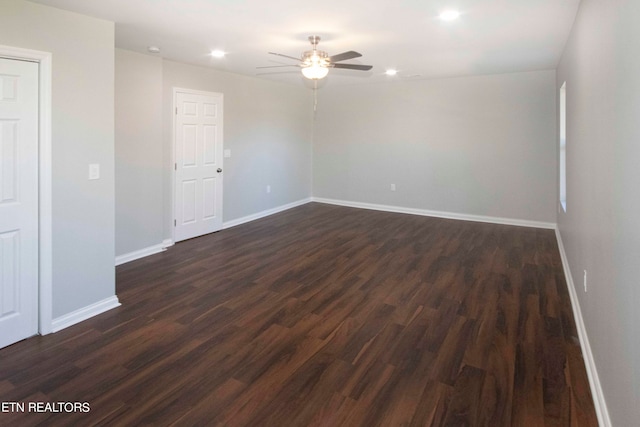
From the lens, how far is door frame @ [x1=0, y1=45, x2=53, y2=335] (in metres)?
2.87

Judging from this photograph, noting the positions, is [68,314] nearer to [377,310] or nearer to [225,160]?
[377,310]

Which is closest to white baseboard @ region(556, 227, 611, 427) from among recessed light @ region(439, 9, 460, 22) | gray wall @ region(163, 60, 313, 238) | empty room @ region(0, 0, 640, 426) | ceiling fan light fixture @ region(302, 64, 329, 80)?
empty room @ region(0, 0, 640, 426)

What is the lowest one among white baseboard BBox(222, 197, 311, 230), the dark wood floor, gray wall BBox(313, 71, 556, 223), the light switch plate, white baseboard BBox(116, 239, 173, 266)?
the dark wood floor

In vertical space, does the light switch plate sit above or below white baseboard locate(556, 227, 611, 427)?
above

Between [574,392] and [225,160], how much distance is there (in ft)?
17.6

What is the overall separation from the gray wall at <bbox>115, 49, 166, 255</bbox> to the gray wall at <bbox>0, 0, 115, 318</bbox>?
1.29 metres

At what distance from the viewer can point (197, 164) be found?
577cm

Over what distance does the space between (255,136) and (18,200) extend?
4.37m

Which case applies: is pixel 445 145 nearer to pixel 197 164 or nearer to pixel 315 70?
pixel 315 70

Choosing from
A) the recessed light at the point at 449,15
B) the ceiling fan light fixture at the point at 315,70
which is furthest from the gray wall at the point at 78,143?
the recessed light at the point at 449,15

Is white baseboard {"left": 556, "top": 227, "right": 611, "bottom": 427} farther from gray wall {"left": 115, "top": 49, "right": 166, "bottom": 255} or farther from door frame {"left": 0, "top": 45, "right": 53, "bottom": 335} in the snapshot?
gray wall {"left": 115, "top": 49, "right": 166, "bottom": 255}

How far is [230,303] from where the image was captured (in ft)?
11.5

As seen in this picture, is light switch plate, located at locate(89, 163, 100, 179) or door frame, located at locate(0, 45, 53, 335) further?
light switch plate, located at locate(89, 163, 100, 179)

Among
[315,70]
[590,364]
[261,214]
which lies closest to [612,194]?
[590,364]
